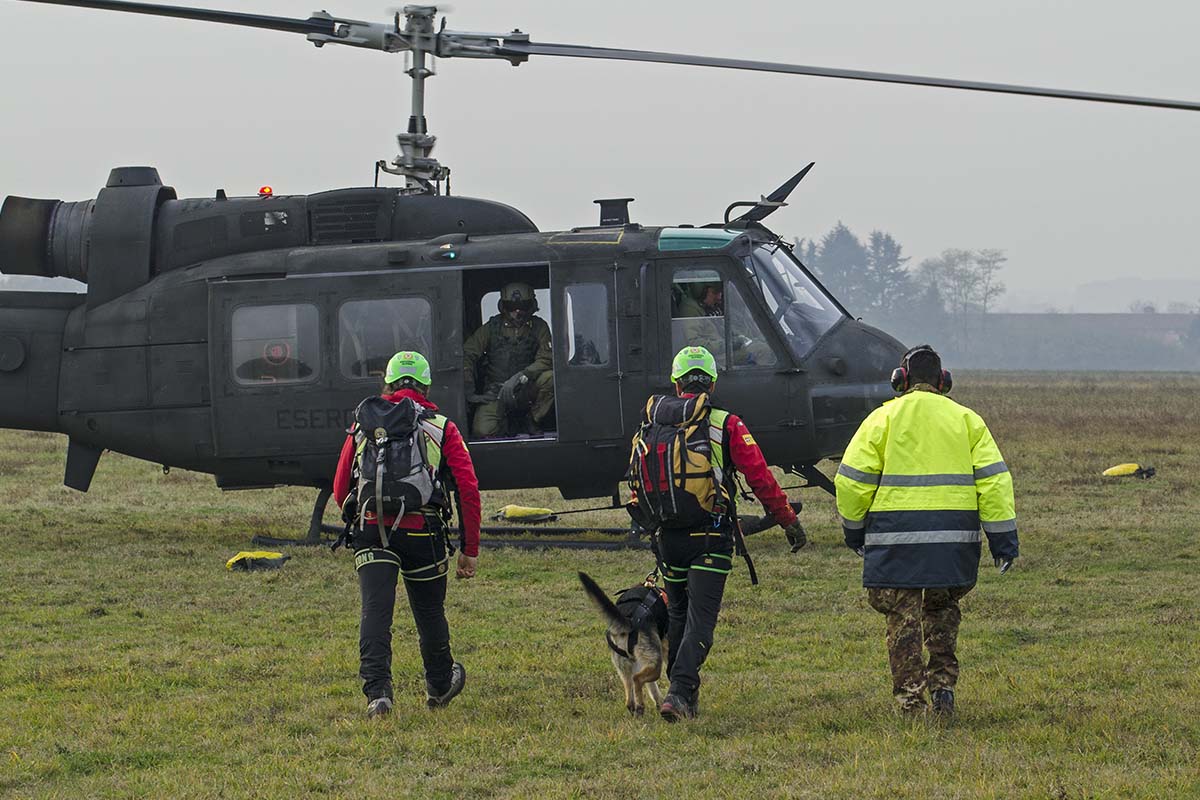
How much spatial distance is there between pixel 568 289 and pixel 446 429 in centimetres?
491

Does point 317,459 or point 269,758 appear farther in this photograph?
point 317,459

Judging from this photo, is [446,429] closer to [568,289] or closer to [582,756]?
[582,756]

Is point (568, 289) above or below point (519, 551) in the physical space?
above

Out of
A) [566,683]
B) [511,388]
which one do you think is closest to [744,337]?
[511,388]

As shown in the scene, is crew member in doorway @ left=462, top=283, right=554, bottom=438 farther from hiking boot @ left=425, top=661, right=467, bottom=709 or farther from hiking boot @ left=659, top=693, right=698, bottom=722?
hiking boot @ left=659, top=693, right=698, bottom=722

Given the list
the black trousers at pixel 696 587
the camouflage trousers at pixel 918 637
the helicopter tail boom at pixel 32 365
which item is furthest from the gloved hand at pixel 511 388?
the camouflage trousers at pixel 918 637

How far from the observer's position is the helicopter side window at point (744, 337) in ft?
39.7

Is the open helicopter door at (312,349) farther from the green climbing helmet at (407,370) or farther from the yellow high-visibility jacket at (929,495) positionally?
the yellow high-visibility jacket at (929,495)

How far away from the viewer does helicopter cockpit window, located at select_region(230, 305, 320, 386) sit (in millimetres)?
12523

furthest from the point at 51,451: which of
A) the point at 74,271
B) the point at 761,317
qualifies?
the point at 761,317

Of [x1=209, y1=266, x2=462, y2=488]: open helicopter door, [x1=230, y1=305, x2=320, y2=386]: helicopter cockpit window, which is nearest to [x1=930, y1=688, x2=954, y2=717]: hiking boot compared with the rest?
[x1=209, y1=266, x2=462, y2=488]: open helicopter door

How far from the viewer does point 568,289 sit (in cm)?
1220

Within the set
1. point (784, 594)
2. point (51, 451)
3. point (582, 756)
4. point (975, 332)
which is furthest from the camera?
point (975, 332)

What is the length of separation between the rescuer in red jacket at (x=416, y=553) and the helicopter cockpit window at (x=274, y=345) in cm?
518
